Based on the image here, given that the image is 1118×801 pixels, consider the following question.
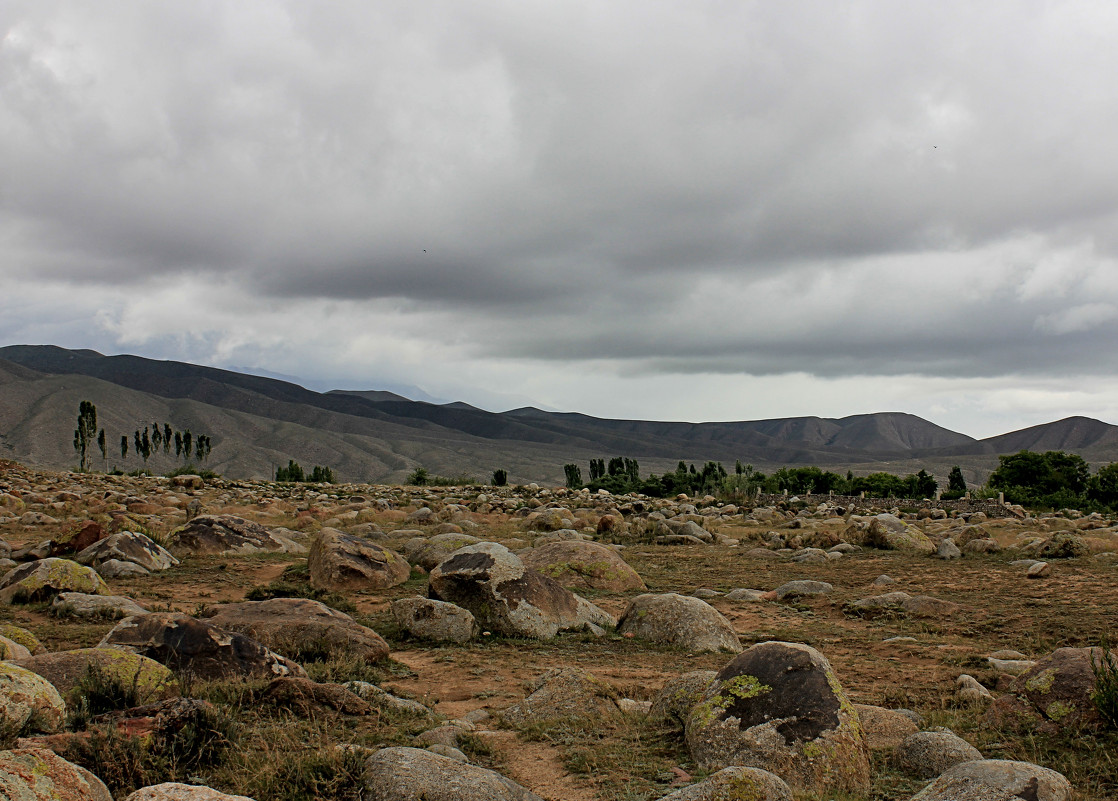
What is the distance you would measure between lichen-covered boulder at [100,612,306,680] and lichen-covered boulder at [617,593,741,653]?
19.0 ft

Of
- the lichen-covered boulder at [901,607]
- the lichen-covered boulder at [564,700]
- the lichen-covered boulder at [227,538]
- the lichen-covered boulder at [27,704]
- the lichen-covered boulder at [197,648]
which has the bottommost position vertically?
the lichen-covered boulder at [227,538]

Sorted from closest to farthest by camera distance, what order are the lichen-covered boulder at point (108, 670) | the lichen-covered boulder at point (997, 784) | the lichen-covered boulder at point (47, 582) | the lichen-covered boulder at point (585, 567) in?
the lichen-covered boulder at point (997, 784), the lichen-covered boulder at point (108, 670), the lichen-covered boulder at point (47, 582), the lichen-covered boulder at point (585, 567)

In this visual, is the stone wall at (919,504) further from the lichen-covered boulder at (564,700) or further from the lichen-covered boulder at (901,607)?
the lichen-covered boulder at (564,700)

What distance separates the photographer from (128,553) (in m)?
17.1

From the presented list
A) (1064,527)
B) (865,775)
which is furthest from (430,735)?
(1064,527)

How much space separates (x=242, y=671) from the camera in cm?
807

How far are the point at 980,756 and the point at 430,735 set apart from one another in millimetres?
4880

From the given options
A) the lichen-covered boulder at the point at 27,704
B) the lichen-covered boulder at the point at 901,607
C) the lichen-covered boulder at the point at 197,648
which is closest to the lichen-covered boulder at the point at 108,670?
the lichen-covered boulder at the point at 197,648

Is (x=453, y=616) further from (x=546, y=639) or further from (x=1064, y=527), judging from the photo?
(x=1064, y=527)

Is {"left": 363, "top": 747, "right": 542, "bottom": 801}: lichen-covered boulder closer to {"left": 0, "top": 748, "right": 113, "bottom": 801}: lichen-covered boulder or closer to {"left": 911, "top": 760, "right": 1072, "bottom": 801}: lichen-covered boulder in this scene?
{"left": 0, "top": 748, "right": 113, "bottom": 801}: lichen-covered boulder

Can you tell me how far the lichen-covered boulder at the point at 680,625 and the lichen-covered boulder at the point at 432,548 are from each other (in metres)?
5.93

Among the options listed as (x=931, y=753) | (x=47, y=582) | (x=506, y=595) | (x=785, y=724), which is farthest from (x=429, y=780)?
(x=47, y=582)

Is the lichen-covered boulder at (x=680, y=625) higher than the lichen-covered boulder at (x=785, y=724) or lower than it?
lower

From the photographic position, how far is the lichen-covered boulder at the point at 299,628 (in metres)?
9.88
